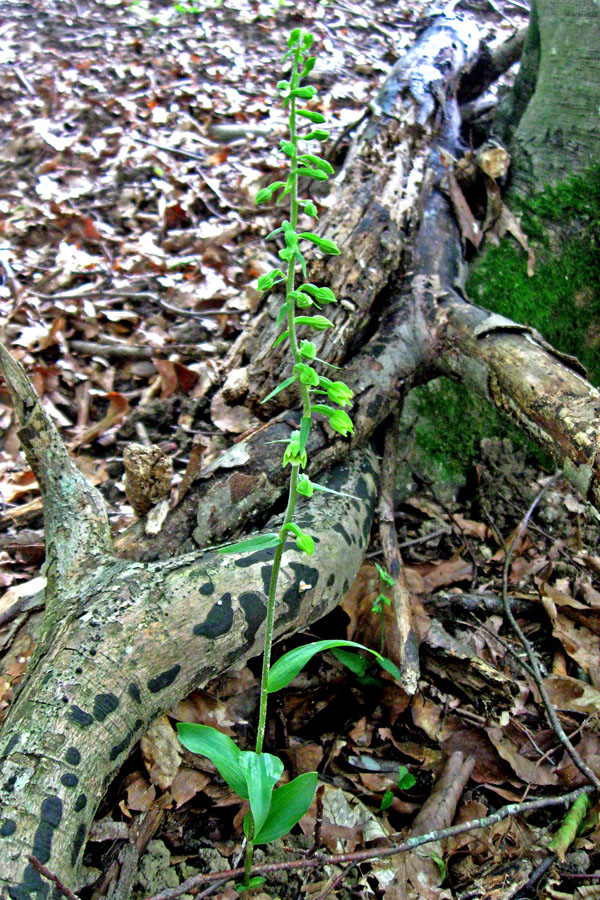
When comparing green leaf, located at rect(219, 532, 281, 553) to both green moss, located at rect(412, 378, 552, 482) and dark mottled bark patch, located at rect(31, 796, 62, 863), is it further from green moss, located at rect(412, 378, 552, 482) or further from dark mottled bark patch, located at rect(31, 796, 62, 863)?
green moss, located at rect(412, 378, 552, 482)

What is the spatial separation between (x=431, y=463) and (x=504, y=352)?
31.0 inches

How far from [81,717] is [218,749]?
40 cm

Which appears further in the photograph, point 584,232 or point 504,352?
point 584,232

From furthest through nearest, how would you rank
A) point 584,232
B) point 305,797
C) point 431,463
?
point 584,232
point 431,463
point 305,797

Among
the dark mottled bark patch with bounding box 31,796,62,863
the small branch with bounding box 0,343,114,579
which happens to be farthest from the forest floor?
the small branch with bounding box 0,343,114,579

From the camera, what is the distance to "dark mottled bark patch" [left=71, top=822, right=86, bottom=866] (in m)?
1.57

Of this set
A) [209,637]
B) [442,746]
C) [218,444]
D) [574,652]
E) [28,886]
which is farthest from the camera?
[218,444]

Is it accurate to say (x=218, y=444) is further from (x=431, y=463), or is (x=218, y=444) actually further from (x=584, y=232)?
(x=584, y=232)

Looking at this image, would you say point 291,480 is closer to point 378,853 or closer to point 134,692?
point 134,692

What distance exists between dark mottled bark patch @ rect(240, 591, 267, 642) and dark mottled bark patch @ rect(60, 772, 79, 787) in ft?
2.00

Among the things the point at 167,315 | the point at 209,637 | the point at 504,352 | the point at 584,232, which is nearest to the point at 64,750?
the point at 209,637

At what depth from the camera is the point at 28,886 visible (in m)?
1.42

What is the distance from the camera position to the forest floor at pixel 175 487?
6.31ft

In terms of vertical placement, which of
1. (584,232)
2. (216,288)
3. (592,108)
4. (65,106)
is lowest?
(216,288)
